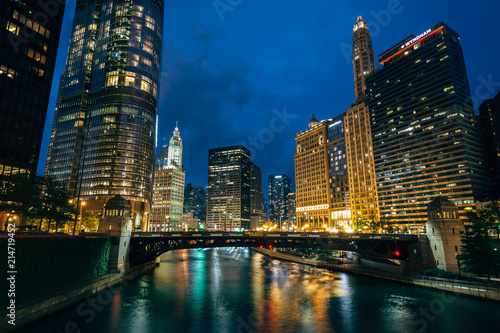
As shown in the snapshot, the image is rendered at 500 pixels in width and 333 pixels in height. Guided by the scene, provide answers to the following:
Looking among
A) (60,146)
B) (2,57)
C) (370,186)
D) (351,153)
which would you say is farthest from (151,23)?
(370,186)

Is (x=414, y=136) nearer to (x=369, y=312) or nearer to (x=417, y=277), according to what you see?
(x=417, y=277)

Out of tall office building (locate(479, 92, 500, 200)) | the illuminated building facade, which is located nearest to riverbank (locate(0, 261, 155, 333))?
the illuminated building facade

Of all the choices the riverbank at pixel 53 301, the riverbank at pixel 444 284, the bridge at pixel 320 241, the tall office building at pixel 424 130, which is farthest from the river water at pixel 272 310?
the tall office building at pixel 424 130

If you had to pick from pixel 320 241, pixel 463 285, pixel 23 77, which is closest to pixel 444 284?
pixel 463 285

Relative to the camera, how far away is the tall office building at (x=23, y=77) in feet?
226

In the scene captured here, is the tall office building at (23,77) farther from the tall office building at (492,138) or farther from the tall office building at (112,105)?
the tall office building at (492,138)

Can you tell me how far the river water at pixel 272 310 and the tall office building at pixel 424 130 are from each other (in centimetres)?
12713

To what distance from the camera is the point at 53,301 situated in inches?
1345

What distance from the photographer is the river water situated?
109 ft

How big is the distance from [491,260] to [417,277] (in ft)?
43.3

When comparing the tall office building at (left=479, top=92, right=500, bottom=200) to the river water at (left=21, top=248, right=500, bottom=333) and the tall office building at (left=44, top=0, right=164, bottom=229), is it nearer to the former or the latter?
the river water at (left=21, top=248, right=500, bottom=333)

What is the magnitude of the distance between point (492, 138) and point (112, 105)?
Result: 22482 centimetres

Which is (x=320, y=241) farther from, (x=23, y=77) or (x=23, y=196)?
(x=23, y=77)

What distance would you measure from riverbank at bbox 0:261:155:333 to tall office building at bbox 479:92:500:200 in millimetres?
195127
